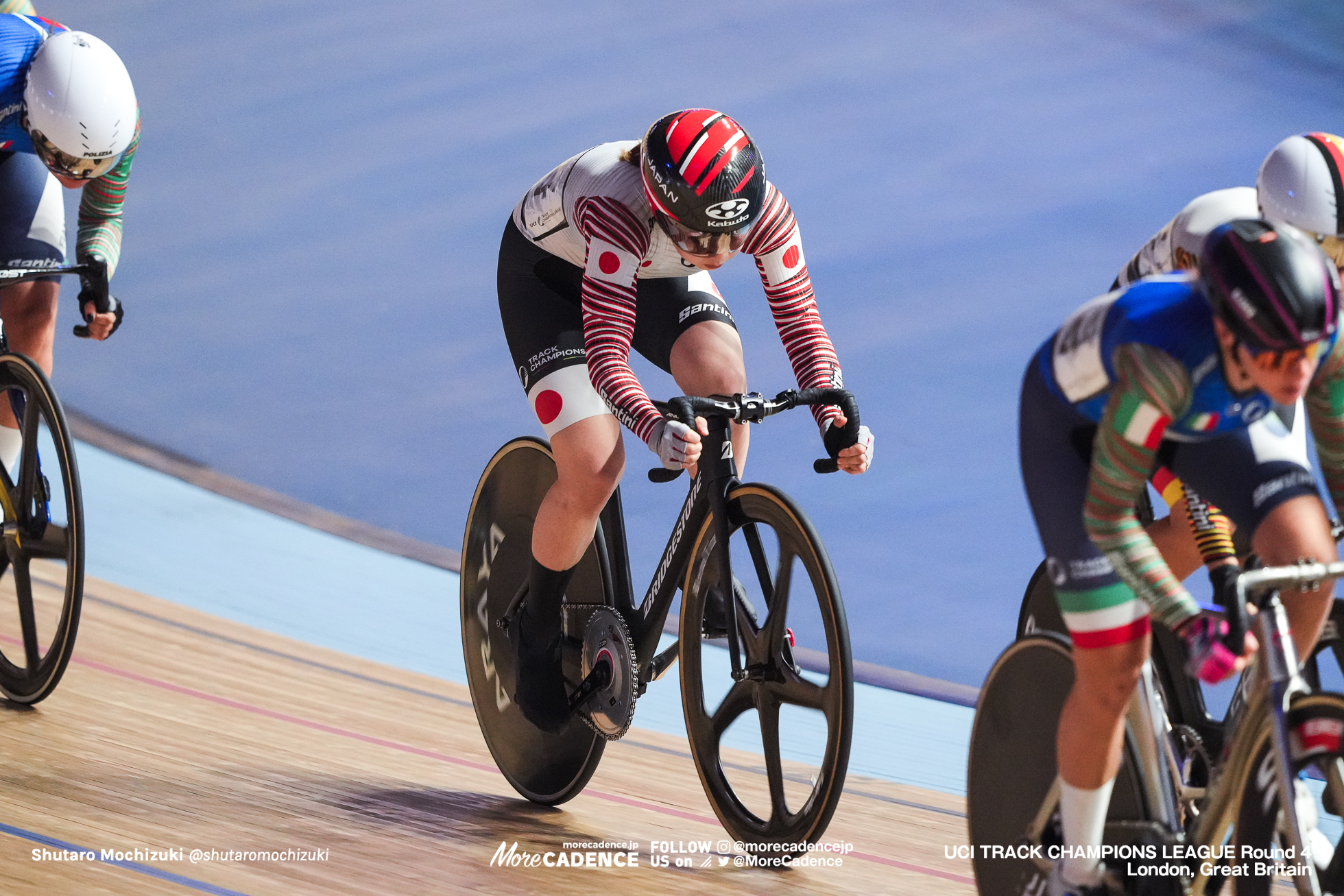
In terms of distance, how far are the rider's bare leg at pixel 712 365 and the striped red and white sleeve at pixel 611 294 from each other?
0.77 ft

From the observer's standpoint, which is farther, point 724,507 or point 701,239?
point 724,507

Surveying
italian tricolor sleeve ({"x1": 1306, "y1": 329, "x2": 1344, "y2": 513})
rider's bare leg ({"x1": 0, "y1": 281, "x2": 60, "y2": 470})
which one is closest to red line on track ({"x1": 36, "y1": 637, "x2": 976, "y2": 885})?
rider's bare leg ({"x1": 0, "y1": 281, "x2": 60, "y2": 470})

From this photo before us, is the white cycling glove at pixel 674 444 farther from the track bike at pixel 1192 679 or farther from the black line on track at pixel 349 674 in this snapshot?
the black line on track at pixel 349 674

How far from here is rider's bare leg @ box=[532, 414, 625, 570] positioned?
296 centimetres

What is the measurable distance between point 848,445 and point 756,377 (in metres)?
4.03

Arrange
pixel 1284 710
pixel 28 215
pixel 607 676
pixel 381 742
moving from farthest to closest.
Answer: pixel 381 742
pixel 28 215
pixel 607 676
pixel 1284 710

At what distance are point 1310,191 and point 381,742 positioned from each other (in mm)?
2509

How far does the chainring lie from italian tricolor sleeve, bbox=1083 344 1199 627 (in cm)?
122

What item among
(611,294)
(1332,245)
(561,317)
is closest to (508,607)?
(561,317)

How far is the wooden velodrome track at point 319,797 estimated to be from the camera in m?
2.73

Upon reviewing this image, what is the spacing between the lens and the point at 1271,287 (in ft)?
5.82

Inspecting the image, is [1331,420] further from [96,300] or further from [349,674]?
[349,674]

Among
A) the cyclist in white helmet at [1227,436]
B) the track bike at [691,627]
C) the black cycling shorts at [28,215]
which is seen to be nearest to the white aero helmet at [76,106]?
the black cycling shorts at [28,215]

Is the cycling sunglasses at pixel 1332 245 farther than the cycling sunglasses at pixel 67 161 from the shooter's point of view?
No
